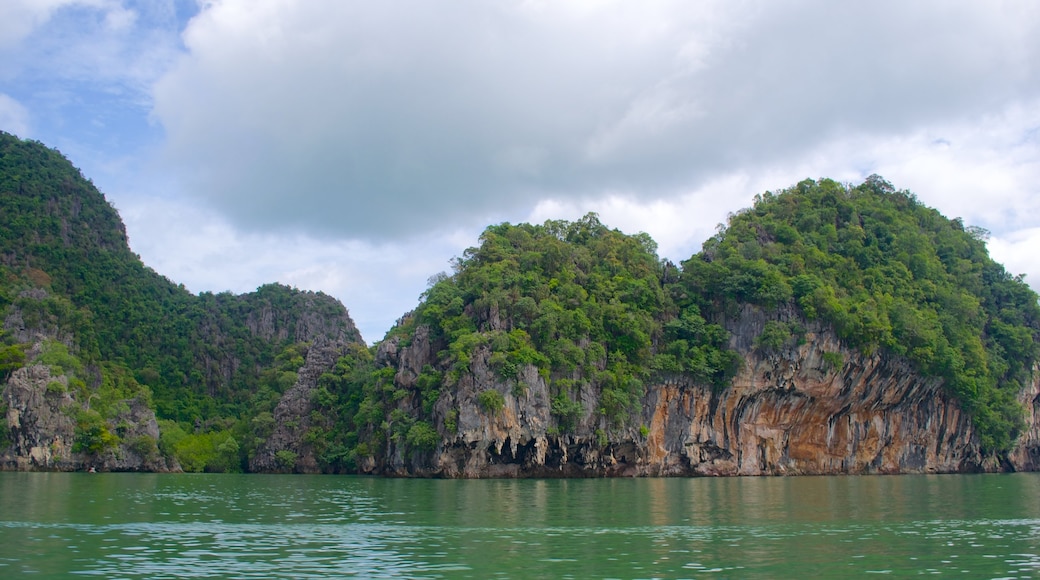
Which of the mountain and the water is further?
the mountain

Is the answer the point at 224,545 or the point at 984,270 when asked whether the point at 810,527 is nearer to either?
the point at 224,545

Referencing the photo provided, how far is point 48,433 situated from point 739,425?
142 feet

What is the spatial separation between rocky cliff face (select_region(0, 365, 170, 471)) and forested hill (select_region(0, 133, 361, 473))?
11.3m

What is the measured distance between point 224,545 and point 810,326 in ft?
142

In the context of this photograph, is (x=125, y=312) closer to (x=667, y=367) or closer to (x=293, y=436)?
(x=293, y=436)

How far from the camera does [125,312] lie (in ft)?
285

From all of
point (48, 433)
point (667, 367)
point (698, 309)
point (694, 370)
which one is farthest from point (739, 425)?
point (48, 433)

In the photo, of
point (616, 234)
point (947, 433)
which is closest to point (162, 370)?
point (616, 234)

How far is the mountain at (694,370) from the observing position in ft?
158

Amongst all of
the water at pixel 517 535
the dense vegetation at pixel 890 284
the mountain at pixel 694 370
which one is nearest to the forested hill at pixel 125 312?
the mountain at pixel 694 370

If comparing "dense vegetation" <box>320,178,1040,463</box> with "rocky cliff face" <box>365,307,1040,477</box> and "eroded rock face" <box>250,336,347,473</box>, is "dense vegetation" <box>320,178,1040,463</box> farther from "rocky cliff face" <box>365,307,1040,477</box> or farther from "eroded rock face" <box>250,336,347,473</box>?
"eroded rock face" <box>250,336,347,473</box>

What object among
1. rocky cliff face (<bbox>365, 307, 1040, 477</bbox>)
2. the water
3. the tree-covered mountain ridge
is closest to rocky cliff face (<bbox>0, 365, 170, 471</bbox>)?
the tree-covered mountain ridge

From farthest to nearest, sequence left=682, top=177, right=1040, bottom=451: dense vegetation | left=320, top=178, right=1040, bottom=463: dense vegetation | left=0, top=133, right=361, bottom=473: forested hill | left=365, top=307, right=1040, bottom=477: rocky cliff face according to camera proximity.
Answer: left=0, top=133, right=361, bottom=473: forested hill < left=682, top=177, right=1040, bottom=451: dense vegetation < left=320, top=178, right=1040, bottom=463: dense vegetation < left=365, top=307, right=1040, bottom=477: rocky cliff face

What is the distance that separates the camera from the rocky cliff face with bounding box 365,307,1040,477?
4712 cm
